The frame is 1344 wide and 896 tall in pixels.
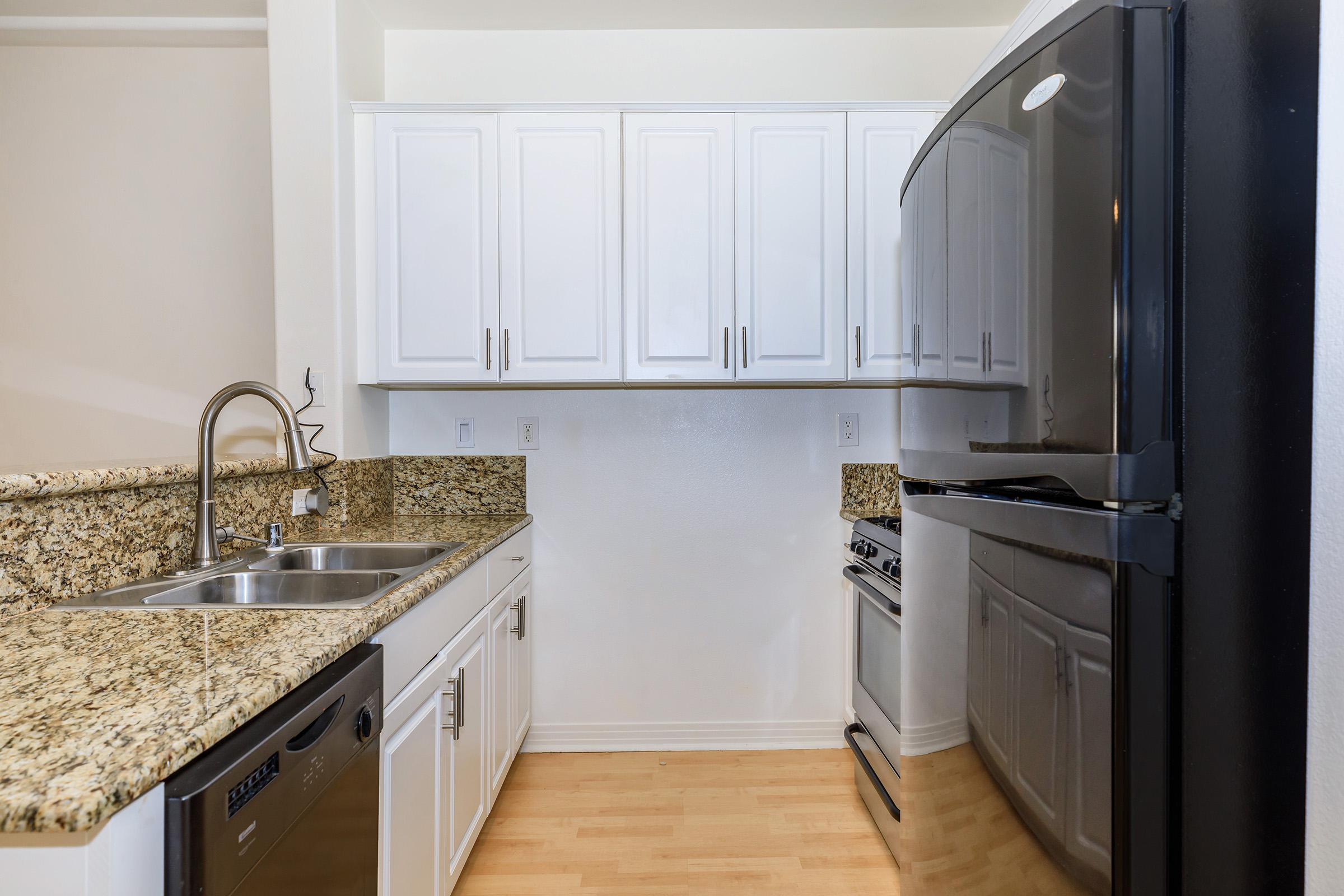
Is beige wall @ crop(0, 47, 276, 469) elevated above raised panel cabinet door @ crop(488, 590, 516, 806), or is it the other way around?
beige wall @ crop(0, 47, 276, 469)

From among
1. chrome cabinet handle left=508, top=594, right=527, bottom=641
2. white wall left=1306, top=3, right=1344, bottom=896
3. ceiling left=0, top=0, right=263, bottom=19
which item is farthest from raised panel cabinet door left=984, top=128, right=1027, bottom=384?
ceiling left=0, top=0, right=263, bottom=19

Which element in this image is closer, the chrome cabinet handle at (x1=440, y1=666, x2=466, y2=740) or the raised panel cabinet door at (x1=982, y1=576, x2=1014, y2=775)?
the raised panel cabinet door at (x1=982, y1=576, x2=1014, y2=775)

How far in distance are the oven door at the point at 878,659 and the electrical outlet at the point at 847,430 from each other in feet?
1.76

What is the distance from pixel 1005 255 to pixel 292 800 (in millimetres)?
1185

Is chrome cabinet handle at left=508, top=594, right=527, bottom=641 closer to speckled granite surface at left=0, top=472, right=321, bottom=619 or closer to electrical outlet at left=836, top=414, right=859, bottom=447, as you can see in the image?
speckled granite surface at left=0, top=472, right=321, bottom=619

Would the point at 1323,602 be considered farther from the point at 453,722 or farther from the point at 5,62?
the point at 5,62

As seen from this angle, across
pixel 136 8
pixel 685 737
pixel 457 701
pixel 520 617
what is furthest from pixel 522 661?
pixel 136 8

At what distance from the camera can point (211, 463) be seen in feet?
4.82

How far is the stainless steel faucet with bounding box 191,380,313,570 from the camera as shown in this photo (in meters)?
1.46

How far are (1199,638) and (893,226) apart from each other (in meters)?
1.74

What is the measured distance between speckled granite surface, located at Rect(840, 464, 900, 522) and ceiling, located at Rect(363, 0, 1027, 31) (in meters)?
→ 1.63

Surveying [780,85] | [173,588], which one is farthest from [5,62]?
[780,85]

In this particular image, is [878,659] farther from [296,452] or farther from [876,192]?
[296,452]

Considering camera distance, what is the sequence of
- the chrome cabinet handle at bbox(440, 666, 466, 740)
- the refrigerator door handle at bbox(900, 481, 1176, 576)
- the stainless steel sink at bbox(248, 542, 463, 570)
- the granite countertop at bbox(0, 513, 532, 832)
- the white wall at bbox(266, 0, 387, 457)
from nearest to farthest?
1. the granite countertop at bbox(0, 513, 532, 832)
2. the refrigerator door handle at bbox(900, 481, 1176, 576)
3. the chrome cabinet handle at bbox(440, 666, 466, 740)
4. the stainless steel sink at bbox(248, 542, 463, 570)
5. the white wall at bbox(266, 0, 387, 457)
